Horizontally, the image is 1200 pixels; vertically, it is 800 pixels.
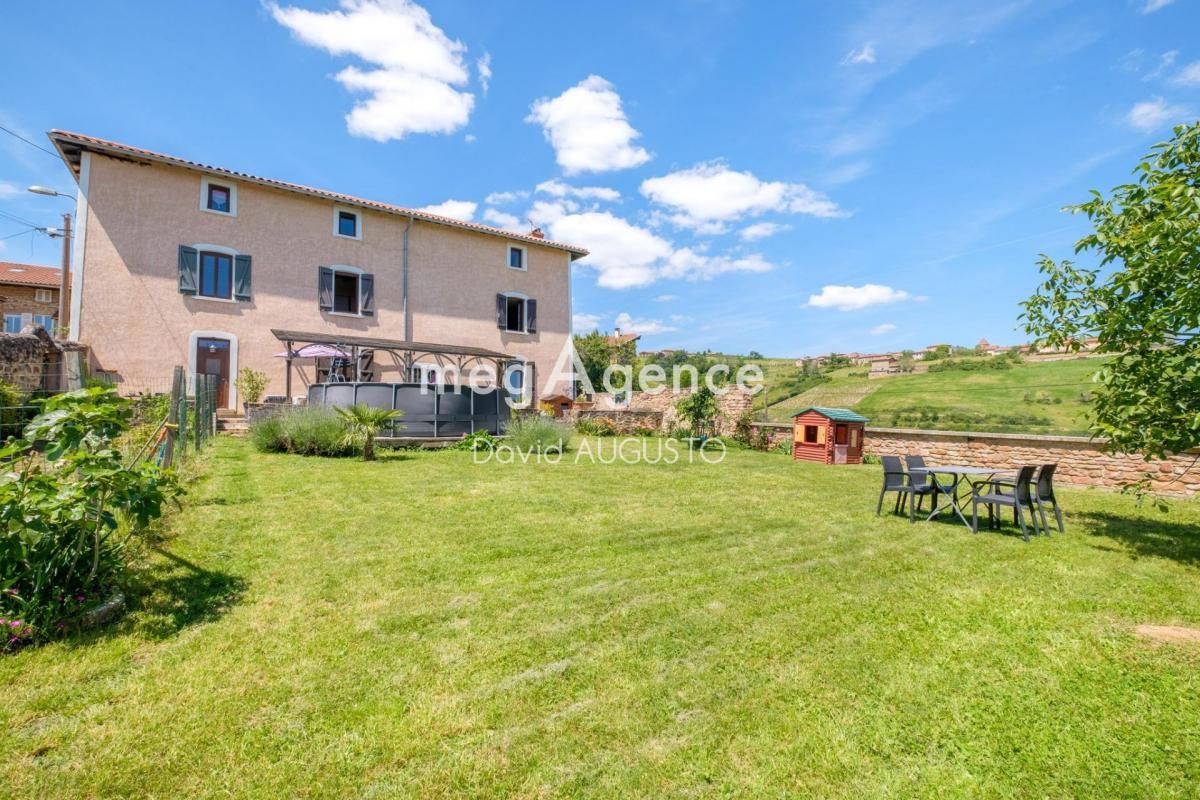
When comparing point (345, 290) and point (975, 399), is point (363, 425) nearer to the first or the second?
point (345, 290)

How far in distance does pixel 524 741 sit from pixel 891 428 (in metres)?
13.3

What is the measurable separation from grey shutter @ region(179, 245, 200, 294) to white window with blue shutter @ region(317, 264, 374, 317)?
10.3ft

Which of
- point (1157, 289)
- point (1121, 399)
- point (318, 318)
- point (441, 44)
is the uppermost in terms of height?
point (441, 44)

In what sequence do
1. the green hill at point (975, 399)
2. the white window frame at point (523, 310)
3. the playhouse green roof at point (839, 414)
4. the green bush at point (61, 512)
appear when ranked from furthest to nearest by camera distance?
the white window frame at point (523, 310), the playhouse green roof at point (839, 414), the green hill at point (975, 399), the green bush at point (61, 512)

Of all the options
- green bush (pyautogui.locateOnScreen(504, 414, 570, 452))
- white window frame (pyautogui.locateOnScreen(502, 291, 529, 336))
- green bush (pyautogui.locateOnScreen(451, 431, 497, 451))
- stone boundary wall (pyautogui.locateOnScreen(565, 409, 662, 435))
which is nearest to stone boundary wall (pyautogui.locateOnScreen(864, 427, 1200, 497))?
stone boundary wall (pyautogui.locateOnScreen(565, 409, 662, 435))

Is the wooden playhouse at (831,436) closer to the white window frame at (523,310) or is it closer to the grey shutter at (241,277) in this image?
the white window frame at (523,310)

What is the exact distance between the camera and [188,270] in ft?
48.4

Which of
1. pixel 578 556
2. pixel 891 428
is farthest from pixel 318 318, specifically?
pixel 891 428

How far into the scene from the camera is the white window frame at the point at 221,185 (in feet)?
49.7

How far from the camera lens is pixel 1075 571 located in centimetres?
443

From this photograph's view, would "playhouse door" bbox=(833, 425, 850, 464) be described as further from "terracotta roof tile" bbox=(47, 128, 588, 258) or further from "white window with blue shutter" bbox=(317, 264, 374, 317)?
"white window with blue shutter" bbox=(317, 264, 374, 317)

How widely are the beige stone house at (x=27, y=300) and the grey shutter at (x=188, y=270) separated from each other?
15.8 metres

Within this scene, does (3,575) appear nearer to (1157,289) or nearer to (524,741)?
(524,741)

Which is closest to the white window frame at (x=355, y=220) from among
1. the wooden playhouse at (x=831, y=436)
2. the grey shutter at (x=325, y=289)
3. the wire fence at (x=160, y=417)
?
the grey shutter at (x=325, y=289)
